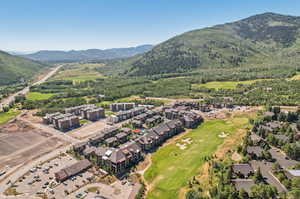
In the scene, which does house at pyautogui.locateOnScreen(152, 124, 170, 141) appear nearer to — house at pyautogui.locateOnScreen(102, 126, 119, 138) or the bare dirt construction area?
house at pyautogui.locateOnScreen(102, 126, 119, 138)

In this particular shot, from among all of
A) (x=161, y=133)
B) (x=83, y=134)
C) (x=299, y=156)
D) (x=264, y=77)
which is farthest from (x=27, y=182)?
(x=264, y=77)

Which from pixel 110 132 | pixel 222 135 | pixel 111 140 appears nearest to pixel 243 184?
pixel 222 135

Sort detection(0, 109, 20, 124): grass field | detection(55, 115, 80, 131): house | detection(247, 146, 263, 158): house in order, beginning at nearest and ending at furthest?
detection(247, 146, 263, 158): house → detection(55, 115, 80, 131): house → detection(0, 109, 20, 124): grass field

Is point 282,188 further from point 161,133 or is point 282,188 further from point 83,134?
point 83,134

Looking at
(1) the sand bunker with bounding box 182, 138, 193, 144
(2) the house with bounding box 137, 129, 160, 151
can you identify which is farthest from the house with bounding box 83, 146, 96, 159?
(1) the sand bunker with bounding box 182, 138, 193, 144

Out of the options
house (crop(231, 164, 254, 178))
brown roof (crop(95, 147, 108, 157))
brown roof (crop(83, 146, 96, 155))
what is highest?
house (crop(231, 164, 254, 178))

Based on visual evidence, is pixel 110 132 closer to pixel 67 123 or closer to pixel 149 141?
pixel 149 141
